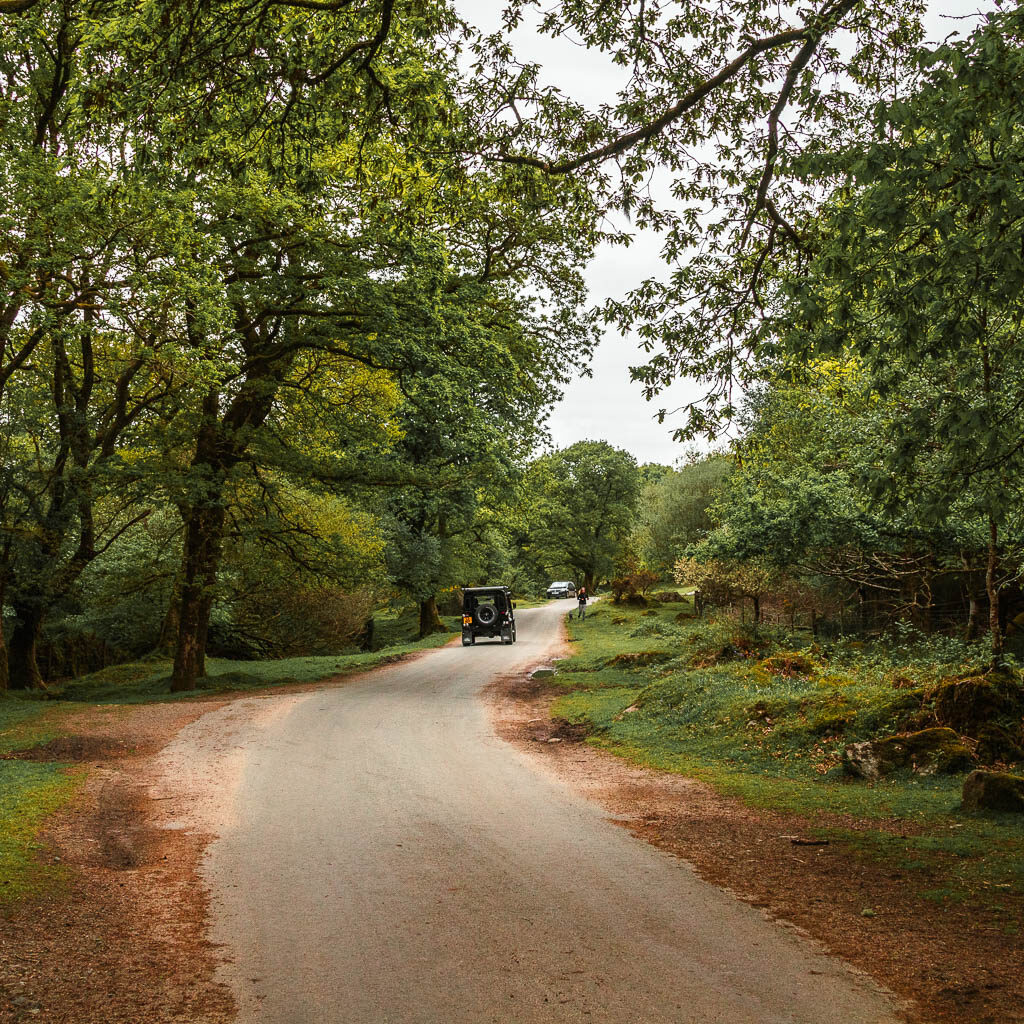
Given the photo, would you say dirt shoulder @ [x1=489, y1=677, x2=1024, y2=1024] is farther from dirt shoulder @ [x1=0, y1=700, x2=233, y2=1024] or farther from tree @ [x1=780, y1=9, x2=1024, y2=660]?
dirt shoulder @ [x1=0, y1=700, x2=233, y2=1024]

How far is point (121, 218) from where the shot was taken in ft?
40.9

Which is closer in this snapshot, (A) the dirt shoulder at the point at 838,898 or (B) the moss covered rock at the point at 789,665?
(A) the dirt shoulder at the point at 838,898

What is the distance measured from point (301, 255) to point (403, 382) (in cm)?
334

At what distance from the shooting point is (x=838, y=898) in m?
5.44

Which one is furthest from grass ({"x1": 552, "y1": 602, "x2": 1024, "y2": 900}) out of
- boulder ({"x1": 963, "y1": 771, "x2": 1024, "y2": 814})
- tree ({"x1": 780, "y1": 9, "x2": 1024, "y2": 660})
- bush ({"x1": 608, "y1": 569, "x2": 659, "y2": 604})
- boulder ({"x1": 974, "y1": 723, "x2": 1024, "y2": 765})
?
bush ({"x1": 608, "y1": 569, "x2": 659, "y2": 604})

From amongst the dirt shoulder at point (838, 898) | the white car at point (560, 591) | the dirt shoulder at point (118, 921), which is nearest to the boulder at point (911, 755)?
the dirt shoulder at point (838, 898)

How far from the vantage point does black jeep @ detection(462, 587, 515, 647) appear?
100 ft

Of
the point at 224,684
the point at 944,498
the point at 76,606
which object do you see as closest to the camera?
the point at 944,498

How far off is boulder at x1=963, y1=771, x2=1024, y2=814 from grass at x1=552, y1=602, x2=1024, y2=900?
0.13 m

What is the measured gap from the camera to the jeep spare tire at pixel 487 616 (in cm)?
3061

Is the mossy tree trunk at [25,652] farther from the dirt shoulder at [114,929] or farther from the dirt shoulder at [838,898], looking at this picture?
the dirt shoulder at [838,898]

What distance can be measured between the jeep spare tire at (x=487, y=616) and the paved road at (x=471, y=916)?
2036 centimetres

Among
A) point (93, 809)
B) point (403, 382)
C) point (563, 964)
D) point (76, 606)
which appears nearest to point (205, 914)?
point (563, 964)

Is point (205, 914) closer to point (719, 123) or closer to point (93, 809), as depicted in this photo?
point (93, 809)
